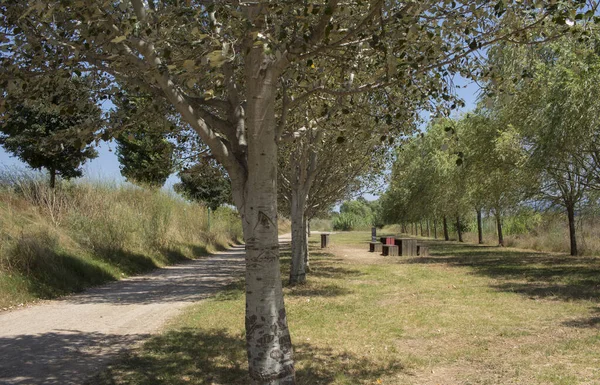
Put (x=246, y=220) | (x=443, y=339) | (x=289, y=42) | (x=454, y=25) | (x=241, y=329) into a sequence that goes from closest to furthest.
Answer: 1. (x=289, y=42)
2. (x=246, y=220)
3. (x=454, y=25)
4. (x=443, y=339)
5. (x=241, y=329)

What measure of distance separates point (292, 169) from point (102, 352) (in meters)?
8.76

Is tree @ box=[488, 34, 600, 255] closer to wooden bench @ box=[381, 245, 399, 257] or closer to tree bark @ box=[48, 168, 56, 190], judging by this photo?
wooden bench @ box=[381, 245, 399, 257]

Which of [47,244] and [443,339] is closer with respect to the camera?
[443,339]

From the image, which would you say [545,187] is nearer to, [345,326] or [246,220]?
[345,326]

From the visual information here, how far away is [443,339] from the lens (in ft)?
23.6

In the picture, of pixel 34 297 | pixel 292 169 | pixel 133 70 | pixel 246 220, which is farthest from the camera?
pixel 292 169

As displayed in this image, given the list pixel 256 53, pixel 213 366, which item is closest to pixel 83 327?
pixel 213 366

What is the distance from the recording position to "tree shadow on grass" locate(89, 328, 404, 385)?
5.39m

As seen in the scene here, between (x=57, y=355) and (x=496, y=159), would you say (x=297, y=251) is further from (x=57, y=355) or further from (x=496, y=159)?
(x=496, y=159)

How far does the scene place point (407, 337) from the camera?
24.2 feet

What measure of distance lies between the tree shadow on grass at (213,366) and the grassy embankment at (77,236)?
14.7 ft

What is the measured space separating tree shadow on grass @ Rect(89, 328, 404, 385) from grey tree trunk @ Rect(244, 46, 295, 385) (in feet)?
3.78

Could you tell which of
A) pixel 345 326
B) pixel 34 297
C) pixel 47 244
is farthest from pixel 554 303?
pixel 47 244

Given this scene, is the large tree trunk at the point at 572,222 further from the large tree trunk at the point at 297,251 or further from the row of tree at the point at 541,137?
the large tree trunk at the point at 297,251
